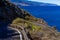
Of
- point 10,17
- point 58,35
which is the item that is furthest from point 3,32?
point 10,17

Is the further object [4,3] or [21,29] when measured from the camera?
[4,3]

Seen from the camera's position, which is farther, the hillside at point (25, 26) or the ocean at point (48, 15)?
the ocean at point (48, 15)

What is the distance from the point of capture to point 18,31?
77.6 ft

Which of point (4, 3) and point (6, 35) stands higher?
point (4, 3)

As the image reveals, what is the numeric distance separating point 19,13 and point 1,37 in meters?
11.8

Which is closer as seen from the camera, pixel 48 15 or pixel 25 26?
pixel 25 26

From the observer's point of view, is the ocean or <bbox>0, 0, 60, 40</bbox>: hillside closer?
<bbox>0, 0, 60, 40</bbox>: hillside

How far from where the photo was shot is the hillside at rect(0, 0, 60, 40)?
2220 cm

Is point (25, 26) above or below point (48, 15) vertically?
above

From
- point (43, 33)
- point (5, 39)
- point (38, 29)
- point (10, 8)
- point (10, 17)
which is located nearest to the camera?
point (5, 39)

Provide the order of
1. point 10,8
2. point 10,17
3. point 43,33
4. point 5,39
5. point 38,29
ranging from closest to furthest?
point 5,39 < point 43,33 < point 38,29 < point 10,17 < point 10,8

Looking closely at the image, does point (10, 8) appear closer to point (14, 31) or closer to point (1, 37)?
point (14, 31)

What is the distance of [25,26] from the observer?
2505 centimetres

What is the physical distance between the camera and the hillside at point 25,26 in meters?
22.2
